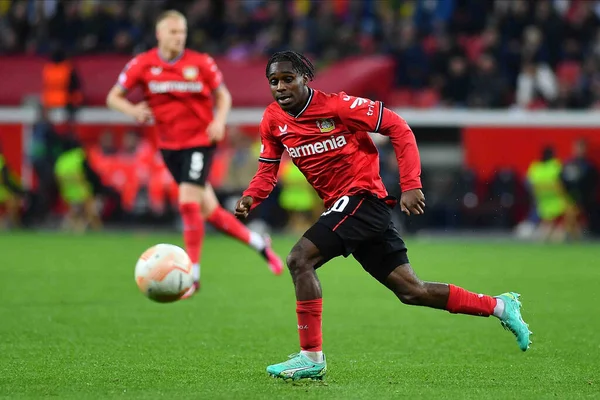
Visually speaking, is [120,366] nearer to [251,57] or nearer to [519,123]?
[519,123]

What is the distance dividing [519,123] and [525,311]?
470 inches

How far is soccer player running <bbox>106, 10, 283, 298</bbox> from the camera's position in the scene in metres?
10.5

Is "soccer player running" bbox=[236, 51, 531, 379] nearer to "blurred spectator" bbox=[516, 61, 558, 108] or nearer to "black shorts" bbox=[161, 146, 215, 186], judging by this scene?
"black shorts" bbox=[161, 146, 215, 186]

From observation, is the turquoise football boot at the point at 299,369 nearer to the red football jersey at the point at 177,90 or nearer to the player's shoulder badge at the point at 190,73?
the red football jersey at the point at 177,90

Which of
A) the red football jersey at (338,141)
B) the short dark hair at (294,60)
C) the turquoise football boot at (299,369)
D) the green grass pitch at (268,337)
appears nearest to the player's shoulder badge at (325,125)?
the red football jersey at (338,141)

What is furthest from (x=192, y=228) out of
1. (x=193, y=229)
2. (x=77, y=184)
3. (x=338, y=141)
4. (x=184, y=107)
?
(x=77, y=184)

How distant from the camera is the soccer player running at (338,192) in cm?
623

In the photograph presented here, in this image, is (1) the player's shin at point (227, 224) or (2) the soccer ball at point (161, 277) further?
(1) the player's shin at point (227, 224)

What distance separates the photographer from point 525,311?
376 inches

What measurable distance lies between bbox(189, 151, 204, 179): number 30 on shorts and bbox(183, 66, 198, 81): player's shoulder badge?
72cm

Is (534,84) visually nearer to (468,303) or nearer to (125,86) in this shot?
(125,86)

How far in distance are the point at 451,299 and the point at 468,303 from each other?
113 mm

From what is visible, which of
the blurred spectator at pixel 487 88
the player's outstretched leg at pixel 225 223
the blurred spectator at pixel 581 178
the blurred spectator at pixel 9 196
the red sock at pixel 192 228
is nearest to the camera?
the red sock at pixel 192 228

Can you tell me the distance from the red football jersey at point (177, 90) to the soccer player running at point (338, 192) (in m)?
4.05
